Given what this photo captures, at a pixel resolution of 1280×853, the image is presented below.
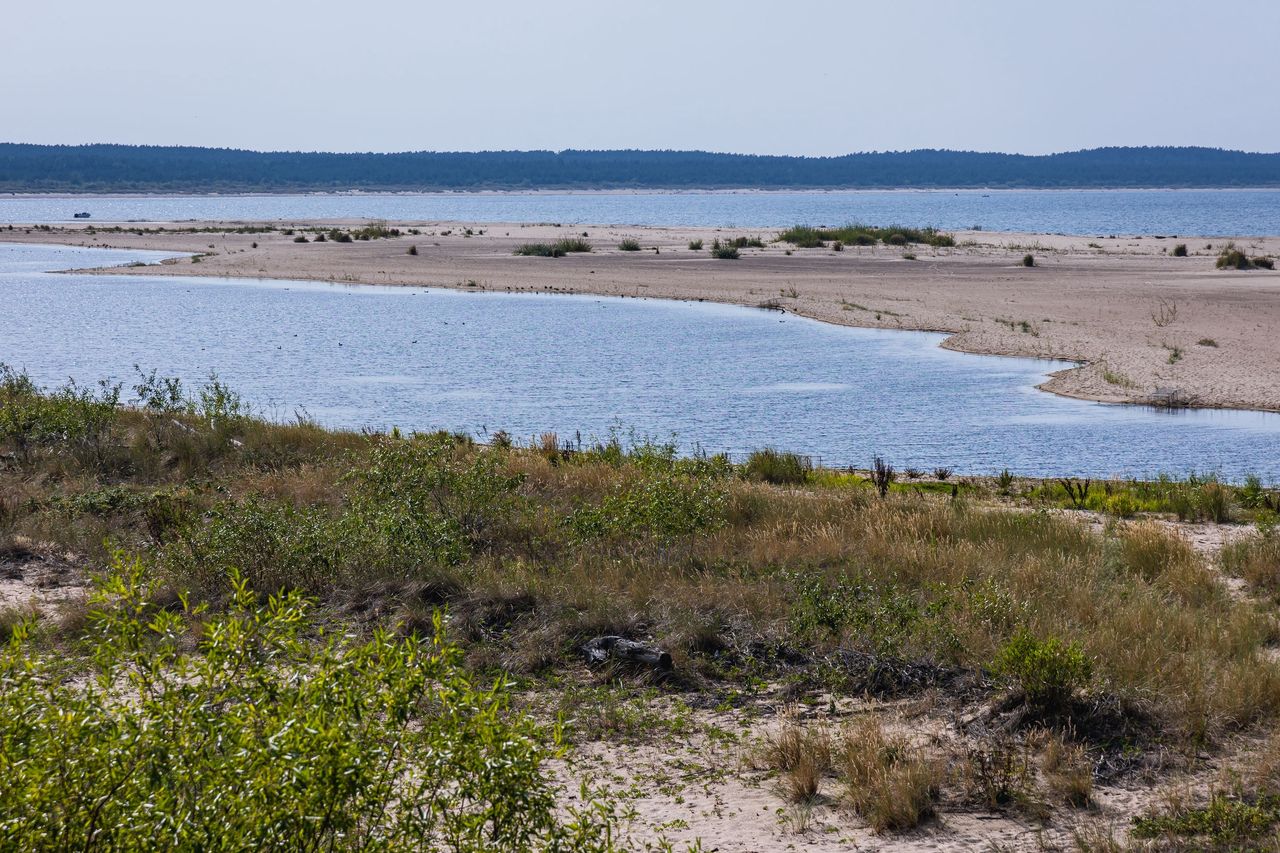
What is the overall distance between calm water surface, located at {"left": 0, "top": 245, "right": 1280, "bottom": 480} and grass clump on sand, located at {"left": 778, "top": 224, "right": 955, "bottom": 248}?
23667 millimetres

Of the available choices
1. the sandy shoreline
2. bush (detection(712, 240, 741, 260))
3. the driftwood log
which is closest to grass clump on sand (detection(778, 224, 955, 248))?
the sandy shoreline

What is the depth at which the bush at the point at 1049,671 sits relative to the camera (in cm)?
809

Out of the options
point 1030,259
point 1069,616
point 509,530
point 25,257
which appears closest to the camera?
point 1069,616

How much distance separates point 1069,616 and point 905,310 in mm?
32214

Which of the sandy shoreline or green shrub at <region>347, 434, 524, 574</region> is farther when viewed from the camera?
the sandy shoreline

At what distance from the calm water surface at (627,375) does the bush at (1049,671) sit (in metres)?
11.6

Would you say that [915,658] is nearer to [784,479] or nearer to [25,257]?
[784,479]

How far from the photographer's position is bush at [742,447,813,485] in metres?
17.5

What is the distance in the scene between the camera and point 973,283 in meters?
47.4

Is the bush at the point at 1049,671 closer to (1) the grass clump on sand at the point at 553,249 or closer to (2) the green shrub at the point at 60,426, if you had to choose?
(2) the green shrub at the point at 60,426

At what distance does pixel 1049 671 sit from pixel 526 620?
4.17 metres

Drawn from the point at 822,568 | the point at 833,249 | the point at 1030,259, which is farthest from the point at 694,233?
the point at 822,568

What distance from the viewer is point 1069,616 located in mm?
9828

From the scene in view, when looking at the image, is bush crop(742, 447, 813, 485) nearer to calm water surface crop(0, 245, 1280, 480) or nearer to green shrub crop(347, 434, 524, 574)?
calm water surface crop(0, 245, 1280, 480)
